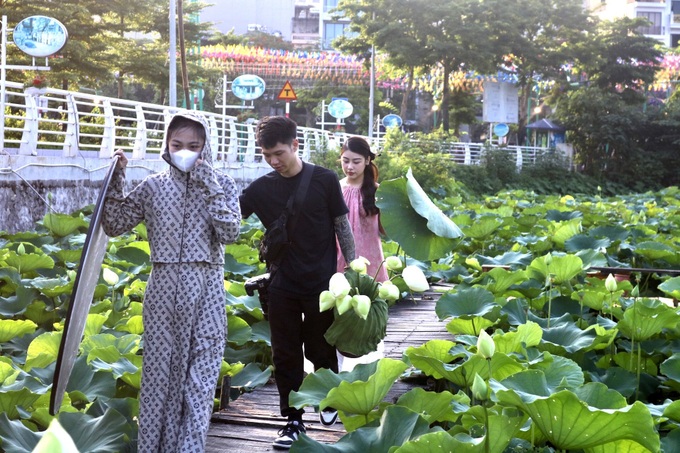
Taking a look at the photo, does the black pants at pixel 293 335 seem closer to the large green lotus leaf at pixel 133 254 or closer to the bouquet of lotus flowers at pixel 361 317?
the bouquet of lotus flowers at pixel 361 317

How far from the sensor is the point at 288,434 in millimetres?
3527

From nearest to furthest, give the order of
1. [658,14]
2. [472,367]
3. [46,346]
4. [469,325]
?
1. [472,367]
2. [46,346]
3. [469,325]
4. [658,14]

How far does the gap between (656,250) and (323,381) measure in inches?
177

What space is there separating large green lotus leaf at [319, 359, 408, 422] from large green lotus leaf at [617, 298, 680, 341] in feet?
4.75

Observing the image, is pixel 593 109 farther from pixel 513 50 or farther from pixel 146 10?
pixel 146 10

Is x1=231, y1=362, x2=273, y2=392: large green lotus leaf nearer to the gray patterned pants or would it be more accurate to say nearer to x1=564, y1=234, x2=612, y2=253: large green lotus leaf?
the gray patterned pants

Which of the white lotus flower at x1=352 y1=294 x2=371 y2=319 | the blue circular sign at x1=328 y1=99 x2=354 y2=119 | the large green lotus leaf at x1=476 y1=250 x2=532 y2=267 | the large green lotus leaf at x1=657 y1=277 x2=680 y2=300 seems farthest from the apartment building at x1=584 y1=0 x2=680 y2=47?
the white lotus flower at x1=352 y1=294 x2=371 y2=319

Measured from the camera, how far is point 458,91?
112 ft

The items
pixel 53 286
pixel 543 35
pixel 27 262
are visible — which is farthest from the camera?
pixel 543 35

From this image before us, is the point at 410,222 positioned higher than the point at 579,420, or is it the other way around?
the point at 410,222

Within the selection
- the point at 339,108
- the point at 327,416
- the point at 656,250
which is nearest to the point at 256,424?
the point at 327,416

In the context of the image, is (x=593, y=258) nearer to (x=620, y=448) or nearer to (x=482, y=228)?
(x=482, y=228)

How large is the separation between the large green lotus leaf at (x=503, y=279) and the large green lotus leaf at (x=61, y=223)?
4070mm

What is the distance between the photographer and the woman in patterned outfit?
3053 millimetres
